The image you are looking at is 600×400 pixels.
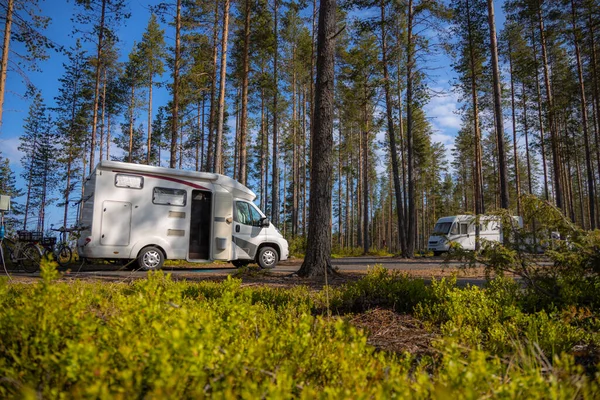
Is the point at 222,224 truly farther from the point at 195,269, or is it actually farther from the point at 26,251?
the point at 26,251

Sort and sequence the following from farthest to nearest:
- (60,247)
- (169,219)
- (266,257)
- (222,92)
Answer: (222,92)
(266,257)
(60,247)
(169,219)

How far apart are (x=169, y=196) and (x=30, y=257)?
14.4 ft

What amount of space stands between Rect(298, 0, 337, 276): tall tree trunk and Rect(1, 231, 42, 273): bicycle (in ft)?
27.3

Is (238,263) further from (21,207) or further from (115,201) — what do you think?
(21,207)

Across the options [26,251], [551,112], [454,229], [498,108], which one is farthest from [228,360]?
[454,229]

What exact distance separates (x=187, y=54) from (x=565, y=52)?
83.9ft

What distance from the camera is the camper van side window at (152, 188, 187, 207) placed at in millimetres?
10886

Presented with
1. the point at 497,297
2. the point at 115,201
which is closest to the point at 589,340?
the point at 497,297

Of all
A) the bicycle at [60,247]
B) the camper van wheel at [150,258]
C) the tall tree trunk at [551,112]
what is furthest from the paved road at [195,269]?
the tall tree trunk at [551,112]

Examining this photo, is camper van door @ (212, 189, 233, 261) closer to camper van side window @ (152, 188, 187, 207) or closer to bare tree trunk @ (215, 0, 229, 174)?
camper van side window @ (152, 188, 187, 207)

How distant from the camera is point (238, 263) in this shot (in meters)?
13.3

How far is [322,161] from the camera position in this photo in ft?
27.0

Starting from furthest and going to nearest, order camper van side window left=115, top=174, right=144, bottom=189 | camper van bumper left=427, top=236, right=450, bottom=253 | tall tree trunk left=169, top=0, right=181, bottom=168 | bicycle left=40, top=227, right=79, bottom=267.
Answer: camper van bumper left=427, top=236, right=450, bottom=253, tall tree trunk left=169, top=0, right=181, bottom=168, bicycle left=40, top=227, right=79, bottom=267, camper van side window left=115, top=174, right=144, bottom=189

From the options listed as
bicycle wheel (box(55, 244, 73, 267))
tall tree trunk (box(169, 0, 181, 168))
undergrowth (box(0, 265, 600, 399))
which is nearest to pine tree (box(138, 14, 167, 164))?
tall tree trunk (box(169, 0, 181, 168))
